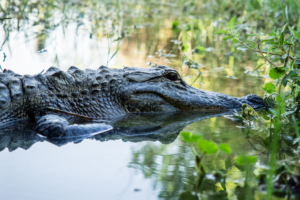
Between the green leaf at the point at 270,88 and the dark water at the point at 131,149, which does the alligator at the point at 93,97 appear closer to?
the dark water at the point at 131,149

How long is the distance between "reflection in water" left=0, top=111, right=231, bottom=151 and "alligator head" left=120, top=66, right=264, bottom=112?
16cm

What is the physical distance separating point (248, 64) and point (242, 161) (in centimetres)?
430

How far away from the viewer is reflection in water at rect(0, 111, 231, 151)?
3.26 meters

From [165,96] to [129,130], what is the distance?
928 mm

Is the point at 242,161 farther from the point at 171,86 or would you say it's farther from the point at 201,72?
the point at 201,72

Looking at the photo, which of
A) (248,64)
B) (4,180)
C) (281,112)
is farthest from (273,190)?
(248,64)

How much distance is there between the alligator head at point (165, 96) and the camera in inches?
170

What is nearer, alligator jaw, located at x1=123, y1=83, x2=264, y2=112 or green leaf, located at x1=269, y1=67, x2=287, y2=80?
green leaf, located at x1=269, y1=67, x2=287, y2=80

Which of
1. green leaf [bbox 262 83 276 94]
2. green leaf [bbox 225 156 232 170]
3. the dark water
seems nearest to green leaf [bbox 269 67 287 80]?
green leaf [bbox 262 83 276 94]

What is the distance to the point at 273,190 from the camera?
226 cm

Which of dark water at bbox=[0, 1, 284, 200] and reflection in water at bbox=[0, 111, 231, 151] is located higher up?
dark water at bbox=[0, 1, 284, 200]

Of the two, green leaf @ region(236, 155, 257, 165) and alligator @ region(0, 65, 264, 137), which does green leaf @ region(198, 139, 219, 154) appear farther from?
alligator @ region(0, 65, 264, 137)

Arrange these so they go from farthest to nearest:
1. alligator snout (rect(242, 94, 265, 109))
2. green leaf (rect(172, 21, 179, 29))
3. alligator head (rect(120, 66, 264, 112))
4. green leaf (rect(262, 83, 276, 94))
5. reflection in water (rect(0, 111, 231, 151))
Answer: green leaf (rect(172, 21, 179, 29)) < alligator snout (rect(242, 94, 265, 109)) < alligator head (rect(120, 66, 264, 112)) < green leaf (rect(262, 83, 276, 94)) < reflection in water (rect(0, 111, 231, 151))

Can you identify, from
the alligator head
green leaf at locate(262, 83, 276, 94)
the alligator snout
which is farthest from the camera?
the alligator snout
